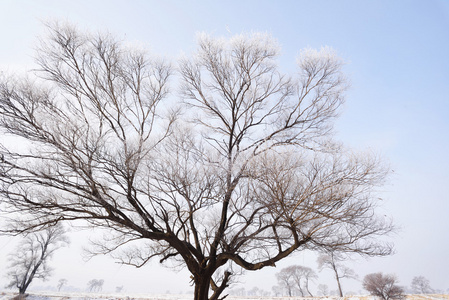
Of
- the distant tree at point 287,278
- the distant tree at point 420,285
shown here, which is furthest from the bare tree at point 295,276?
the distant tree at point 420,285

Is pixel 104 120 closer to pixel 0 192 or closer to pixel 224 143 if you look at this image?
pixel 0 192

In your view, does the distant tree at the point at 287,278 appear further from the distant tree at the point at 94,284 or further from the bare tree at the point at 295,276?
the distant tree at the point at 94,284

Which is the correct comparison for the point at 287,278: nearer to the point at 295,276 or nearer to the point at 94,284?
the point at 295,276

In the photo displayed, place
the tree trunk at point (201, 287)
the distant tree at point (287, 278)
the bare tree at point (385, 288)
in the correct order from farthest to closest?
the distant tree at point (287, 278) < the bare tree at point (385, 288) < the tree trunk at point (201, 287)

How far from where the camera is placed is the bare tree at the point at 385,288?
17850mm

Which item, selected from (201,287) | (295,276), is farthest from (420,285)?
(201,287)

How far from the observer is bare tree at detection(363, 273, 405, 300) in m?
17.9

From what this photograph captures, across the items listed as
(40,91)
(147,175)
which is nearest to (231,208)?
(147,175)

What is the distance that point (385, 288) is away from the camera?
18438mm

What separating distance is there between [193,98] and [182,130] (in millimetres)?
1491

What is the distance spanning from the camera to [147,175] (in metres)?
5.68

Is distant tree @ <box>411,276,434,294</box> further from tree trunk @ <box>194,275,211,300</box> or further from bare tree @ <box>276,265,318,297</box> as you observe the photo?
tree trunk @ <box>194,275,211,300</box>

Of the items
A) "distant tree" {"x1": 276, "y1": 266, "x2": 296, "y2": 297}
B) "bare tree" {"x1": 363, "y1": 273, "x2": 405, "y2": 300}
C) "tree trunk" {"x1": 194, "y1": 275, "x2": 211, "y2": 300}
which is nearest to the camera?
"tree trunk" {"x1": 194, "y1": 275, "x2": 211, "y2": 300}

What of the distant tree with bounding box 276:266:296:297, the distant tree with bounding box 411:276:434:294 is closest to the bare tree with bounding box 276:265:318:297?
the distant tree with bounding box 276:266:296:297
